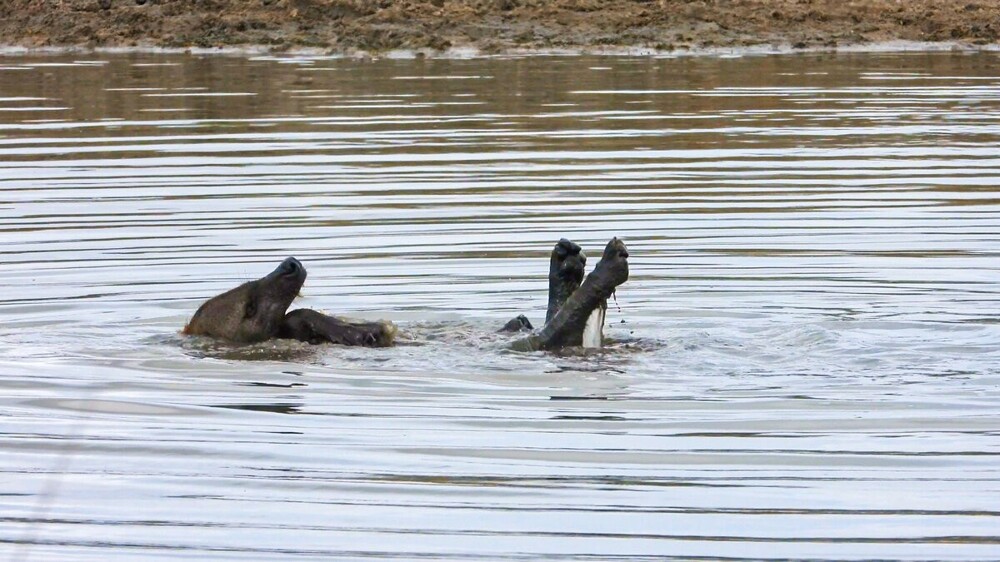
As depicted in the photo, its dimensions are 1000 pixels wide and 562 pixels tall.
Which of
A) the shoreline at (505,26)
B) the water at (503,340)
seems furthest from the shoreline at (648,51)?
the water at (503,340)

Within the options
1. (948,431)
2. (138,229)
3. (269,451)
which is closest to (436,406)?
(269,451)

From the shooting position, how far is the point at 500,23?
85.1 ft

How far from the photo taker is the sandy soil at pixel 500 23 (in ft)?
82.6

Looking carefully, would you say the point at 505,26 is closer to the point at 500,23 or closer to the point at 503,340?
the point at 500,23

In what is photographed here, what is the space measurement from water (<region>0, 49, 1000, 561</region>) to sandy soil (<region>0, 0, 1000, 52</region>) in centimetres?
671

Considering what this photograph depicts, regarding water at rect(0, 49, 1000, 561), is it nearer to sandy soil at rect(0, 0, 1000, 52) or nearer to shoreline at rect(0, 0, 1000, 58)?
shoreline at rect(0, 0, 1000, 58)

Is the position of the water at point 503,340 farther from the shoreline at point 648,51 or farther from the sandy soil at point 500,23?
the sandy soil at point 500,23

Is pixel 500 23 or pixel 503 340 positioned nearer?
pixel 503 340

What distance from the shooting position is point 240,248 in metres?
11.2

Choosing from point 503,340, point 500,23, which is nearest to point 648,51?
point 500,23

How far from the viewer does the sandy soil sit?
82.6 ft

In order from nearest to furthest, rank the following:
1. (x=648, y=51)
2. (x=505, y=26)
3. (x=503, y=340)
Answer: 1. (x=503, y=340)
2. (x=648, y=51)
3. (x=505, y=26)

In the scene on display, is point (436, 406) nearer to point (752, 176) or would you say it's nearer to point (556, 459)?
point (556, 459)

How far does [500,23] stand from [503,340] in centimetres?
1786
